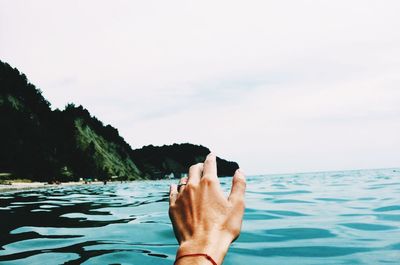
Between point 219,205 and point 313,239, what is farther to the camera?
point 313,239

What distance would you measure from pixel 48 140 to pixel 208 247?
82120mm

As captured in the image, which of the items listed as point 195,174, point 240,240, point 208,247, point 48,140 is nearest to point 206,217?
point 208,247

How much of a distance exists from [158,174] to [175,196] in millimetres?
167321

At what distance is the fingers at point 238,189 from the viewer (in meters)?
1.59

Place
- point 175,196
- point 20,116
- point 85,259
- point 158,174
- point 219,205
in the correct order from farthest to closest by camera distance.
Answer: point 158,174
point 20,116
point 85,259
point 175,196
point 219,205

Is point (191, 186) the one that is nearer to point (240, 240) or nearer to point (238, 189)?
point (238, 189)

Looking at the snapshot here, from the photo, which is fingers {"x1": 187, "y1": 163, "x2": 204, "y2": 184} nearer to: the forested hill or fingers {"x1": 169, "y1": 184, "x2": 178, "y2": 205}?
fingers {"x1": 169, "y1": 184, "x2": 178, "y2": 205}

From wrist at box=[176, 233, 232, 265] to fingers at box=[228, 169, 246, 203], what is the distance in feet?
0.59

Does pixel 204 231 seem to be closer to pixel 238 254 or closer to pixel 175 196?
pixel 175 196

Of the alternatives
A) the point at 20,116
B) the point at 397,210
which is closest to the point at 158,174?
the point at 20,116

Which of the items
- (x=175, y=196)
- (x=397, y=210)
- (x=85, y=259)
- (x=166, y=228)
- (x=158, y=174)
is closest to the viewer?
(x=175, y=196)

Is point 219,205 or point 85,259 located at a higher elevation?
point 219,205

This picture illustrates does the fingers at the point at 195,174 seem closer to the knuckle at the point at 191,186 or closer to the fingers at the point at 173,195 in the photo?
the knuckle at the point at 191,186

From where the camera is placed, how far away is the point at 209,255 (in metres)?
1.45
